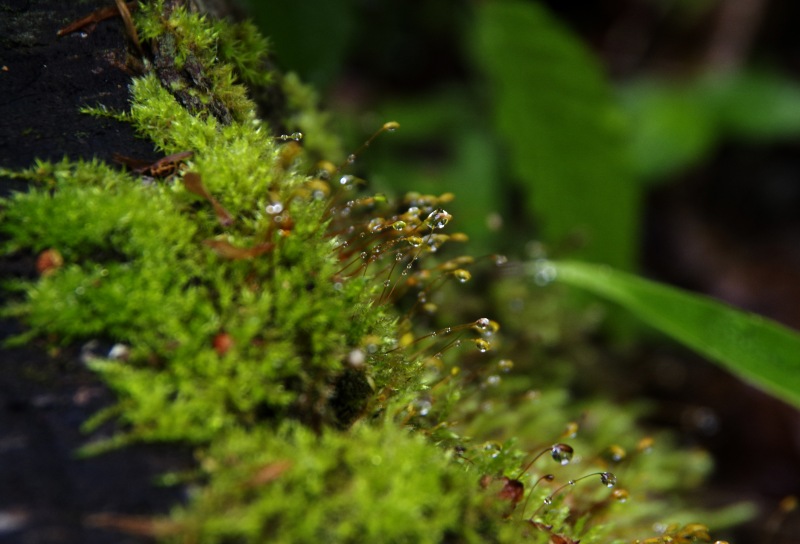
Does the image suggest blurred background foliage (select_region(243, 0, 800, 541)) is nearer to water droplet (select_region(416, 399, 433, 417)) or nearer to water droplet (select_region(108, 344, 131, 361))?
water droplet (select_region(416, 399, 433, 417))

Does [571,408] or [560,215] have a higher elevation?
[560,215]

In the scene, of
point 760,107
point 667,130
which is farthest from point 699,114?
point 760,107

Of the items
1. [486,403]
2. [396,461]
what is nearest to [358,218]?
[486,403]

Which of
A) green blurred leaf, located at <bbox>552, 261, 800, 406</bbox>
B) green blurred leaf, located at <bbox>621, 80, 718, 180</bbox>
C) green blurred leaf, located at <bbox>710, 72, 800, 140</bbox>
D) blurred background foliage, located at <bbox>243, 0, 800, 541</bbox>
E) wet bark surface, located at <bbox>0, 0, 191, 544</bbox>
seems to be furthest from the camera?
green blurred leaf, located at <bbox>710, 72, 800, 140</bbox>

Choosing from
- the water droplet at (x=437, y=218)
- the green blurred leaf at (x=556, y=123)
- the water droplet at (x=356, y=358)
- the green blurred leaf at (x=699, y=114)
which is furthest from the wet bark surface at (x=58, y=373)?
the green blurred leaf at (x=699, y=114)

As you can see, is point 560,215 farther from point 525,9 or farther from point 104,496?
point 104,496

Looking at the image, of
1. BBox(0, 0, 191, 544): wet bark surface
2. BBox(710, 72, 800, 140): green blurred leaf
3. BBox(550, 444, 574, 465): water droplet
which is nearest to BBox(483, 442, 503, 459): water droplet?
BBox(550, 444, 574, 465): water droplet
